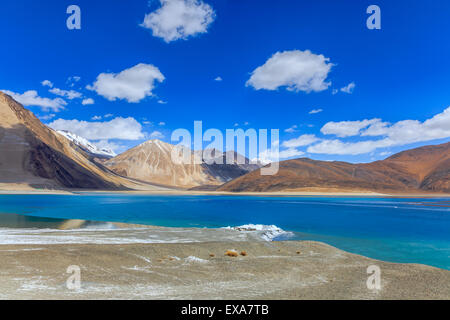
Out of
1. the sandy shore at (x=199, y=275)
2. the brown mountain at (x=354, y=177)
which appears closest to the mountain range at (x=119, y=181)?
the brown mountain at (x=354, y=177)

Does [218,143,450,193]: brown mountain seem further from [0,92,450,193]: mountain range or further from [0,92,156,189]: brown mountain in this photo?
[0,92,156,189]: brown mountain

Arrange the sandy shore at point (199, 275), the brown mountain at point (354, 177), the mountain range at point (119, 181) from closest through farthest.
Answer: the sandy shore at point (199, 275)
the mountain range at point (119, 181)
the brown mountain at point (354, 177)

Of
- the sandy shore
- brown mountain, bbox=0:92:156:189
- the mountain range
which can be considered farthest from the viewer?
the mountain range

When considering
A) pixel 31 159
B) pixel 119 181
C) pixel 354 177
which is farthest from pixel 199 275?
pixel 119 181

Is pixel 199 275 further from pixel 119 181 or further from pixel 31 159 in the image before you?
pixel 119 181

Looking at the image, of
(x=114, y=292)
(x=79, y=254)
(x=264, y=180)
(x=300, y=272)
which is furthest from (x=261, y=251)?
(x=264, y=180)

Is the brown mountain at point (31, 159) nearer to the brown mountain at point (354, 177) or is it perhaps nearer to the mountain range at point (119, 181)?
the mountain range at point (119, 181)

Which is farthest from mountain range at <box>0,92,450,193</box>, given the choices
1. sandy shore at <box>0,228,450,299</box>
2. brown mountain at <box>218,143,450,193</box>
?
sandy shore at <box>0,228,450,299</box>
